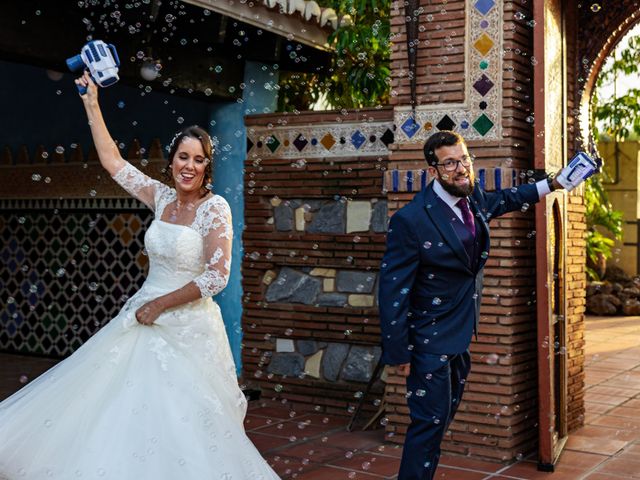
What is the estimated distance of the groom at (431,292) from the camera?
14.3 feet

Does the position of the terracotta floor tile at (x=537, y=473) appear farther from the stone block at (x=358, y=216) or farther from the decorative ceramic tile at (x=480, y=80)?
the stone block at (x=358, y=216)

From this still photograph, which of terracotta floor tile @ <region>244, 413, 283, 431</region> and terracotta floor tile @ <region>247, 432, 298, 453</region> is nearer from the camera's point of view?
terracotta floor tile @ <region>247, 432, 298, 453</region>

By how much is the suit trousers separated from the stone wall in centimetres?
260

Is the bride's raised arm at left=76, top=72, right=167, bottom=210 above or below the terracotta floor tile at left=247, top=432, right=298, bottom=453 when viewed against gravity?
above

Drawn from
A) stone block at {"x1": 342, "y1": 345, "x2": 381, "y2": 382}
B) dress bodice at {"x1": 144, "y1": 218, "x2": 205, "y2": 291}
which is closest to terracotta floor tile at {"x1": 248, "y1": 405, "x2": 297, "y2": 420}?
stone block at {"x1": 342, "y1": 345, "x2": 381, "y2": 382}

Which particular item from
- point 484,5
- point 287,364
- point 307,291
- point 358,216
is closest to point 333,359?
point 287,364

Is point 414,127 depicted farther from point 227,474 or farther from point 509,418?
point 227,474

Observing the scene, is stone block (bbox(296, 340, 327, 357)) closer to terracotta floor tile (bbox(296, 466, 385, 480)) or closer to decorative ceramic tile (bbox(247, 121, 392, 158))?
decorative ceramic tile (bbox(247, 121, 392, 158))

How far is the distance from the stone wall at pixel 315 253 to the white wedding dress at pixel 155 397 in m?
2.77

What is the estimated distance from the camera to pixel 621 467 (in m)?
5.60

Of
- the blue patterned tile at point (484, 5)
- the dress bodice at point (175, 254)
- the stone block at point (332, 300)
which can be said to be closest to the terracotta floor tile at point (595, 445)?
the stone block at point (332, 300)

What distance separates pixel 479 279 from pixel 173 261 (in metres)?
1.51

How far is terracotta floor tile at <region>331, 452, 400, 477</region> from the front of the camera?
5.58 metres

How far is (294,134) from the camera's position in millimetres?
7594
